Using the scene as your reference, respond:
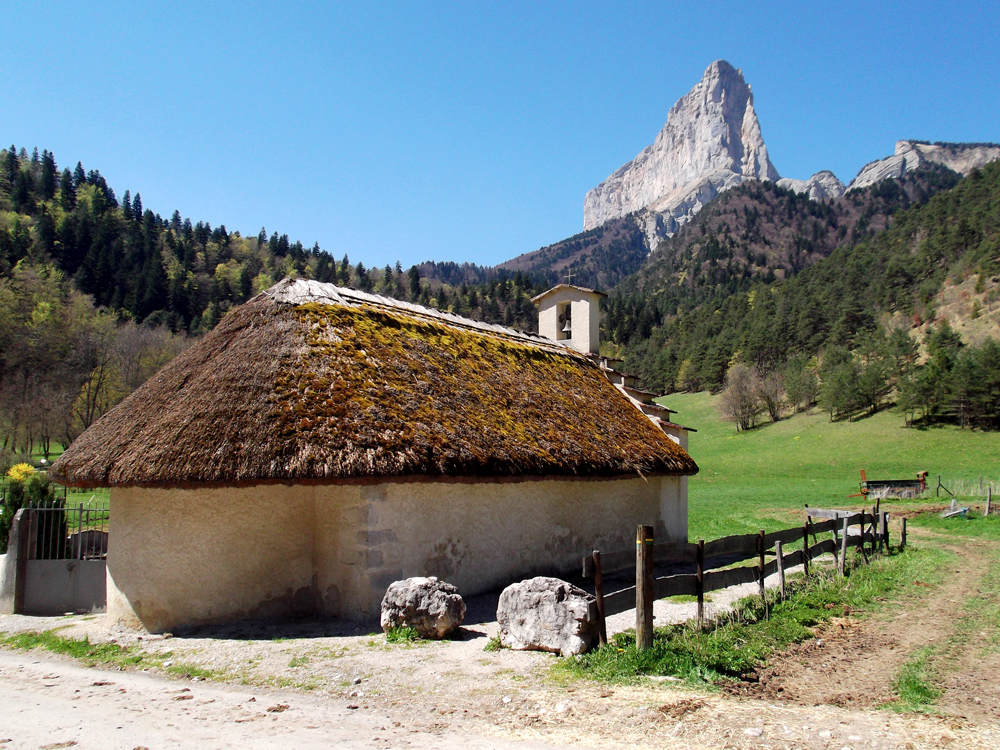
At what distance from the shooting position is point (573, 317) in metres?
18.0

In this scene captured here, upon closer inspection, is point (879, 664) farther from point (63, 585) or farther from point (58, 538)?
point (58, 538)

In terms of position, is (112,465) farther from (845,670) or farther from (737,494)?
(737,494)

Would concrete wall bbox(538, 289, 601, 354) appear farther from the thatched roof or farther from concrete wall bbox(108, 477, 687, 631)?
concrete wall bbox(108, 477, 687, 631)

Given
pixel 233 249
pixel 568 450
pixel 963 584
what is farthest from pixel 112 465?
pixel 233 249

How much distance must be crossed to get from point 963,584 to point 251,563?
1107 centimetres

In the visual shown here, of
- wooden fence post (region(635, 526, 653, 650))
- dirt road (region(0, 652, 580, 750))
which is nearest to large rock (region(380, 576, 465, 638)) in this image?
dirt road (region(0, 652, 580, 750))

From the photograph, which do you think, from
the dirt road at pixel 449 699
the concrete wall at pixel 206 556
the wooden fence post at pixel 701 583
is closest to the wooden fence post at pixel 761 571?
the dirt road at pixel 449 699

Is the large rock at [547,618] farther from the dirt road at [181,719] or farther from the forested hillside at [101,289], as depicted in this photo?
the forested hillside at [101,289]

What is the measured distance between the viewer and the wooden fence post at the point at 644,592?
6.37 meters

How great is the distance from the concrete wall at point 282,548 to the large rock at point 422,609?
2.47ft

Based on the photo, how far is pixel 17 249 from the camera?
228ft

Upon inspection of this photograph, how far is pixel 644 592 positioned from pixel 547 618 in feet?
3.38

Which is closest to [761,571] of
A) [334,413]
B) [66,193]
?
[334,413]

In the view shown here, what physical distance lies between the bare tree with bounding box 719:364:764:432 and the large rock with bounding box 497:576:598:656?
5061cm
